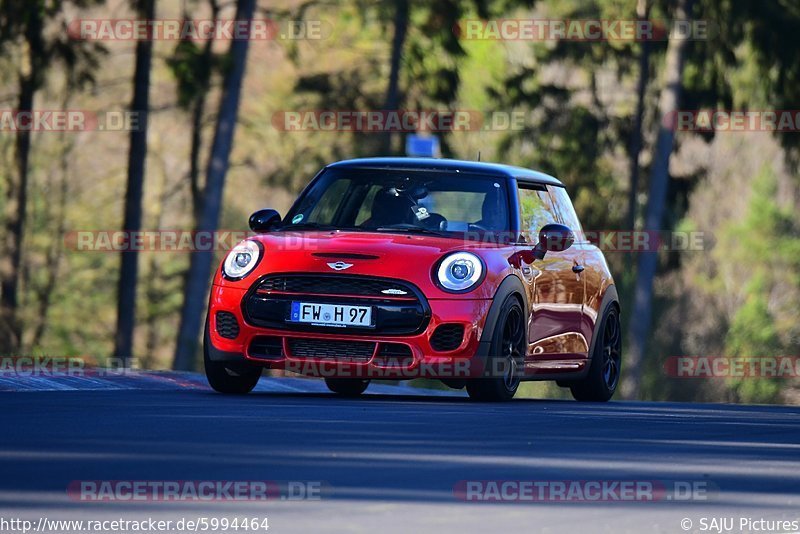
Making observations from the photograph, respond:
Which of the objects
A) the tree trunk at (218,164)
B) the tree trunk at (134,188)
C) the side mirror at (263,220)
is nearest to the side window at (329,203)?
the side mirror at (263,220)

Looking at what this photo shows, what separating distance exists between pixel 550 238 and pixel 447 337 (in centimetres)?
160

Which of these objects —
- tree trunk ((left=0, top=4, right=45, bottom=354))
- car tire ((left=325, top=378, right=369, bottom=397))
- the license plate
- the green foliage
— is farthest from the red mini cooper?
the green foliage

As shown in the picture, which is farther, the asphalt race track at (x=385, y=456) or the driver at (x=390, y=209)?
the driver at (x=390, y=209)

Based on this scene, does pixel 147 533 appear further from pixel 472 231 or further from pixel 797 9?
pixel 797 9

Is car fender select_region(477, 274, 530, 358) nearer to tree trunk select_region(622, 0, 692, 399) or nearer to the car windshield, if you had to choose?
the car windshield

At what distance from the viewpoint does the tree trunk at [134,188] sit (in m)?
33.1

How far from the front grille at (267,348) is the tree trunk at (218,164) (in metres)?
19.9

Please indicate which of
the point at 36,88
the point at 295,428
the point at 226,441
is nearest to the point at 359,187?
the point at 295,428

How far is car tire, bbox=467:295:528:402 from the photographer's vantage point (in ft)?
41.4

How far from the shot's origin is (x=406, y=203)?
13453 millimetres

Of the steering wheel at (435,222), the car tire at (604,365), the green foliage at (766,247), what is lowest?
the green foliage at (766,247)

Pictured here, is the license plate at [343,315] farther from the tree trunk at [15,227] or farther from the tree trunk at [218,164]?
the tree trunk at [15,227]

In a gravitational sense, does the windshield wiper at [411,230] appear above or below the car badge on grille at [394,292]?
above

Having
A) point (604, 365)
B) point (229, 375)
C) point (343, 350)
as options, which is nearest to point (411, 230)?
point (343, 350)
